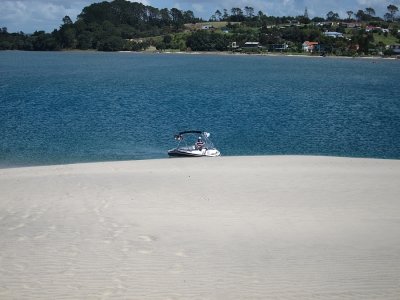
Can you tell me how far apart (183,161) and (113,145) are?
9768mm

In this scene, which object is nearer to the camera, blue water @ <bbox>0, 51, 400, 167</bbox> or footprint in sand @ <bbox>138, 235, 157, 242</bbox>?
footprint in sand @ <bbox>138, 235, 157, 242</bbox>

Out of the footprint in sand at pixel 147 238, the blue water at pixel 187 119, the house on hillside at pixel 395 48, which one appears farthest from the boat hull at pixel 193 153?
the house on hillside at pixel 395 48

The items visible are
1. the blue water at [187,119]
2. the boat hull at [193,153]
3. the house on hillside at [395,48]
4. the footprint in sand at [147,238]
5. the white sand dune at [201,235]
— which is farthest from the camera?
the house on hillside at [395,48]

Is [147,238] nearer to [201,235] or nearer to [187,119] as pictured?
[201,235]

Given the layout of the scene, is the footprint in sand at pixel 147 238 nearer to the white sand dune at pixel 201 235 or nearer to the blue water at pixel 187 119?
the white sand dune at pixel 201 235

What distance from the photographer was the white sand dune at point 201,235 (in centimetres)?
916

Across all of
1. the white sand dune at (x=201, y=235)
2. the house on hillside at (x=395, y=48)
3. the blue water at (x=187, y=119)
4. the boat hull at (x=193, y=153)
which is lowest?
the blue water at (x=187, y=119)

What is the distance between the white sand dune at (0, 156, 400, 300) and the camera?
9156mm

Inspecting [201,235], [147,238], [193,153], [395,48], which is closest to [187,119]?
[193,153]

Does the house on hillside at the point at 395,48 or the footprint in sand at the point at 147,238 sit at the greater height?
the house on hillside at the point at 395,48

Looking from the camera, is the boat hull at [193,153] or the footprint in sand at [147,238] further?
the boat hull at [193,153]

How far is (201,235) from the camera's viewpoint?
11.9 meters

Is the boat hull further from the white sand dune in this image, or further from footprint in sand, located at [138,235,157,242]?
footprint in sand, located at [138,235,157,242]

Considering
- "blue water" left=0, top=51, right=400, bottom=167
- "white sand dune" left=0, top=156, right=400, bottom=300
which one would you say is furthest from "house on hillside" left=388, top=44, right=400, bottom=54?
"white sand dune" left=0, top=156, right=400, bottom=300
